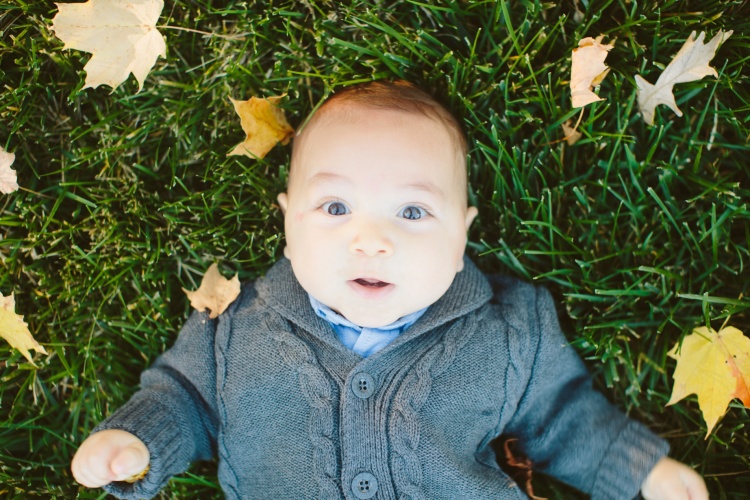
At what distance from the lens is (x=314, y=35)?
2.76 m

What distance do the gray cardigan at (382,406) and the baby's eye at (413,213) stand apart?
37cm

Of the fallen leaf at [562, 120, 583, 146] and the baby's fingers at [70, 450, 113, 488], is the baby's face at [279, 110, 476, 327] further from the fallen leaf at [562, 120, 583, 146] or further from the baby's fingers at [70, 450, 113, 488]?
the baby's fingers at [70, 450, 113, 488]

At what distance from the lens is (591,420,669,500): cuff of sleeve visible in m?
2.54

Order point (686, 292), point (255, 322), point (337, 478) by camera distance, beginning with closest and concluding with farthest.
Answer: point (337, 478)
point (255, 322)
point (686, 292)

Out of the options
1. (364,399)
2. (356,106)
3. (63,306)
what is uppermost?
(356,106)

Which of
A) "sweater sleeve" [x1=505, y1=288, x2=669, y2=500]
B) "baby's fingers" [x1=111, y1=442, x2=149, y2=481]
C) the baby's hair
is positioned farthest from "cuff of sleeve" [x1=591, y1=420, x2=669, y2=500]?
"baby's fingers" [x1=111, y1=442, x2=149, y2=481]

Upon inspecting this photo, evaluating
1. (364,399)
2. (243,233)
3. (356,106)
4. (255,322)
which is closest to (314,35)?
(356,106)

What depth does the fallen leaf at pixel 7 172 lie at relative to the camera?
8.94 feet

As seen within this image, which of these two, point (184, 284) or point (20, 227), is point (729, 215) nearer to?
point (184, 284)

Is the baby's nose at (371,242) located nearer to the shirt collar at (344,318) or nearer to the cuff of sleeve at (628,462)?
the shirt collar at (344,318)

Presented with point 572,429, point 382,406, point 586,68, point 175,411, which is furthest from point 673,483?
point 175,411

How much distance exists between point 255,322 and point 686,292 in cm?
169

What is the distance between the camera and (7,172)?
2729 mm

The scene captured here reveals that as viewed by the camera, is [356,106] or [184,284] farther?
[184,284]
